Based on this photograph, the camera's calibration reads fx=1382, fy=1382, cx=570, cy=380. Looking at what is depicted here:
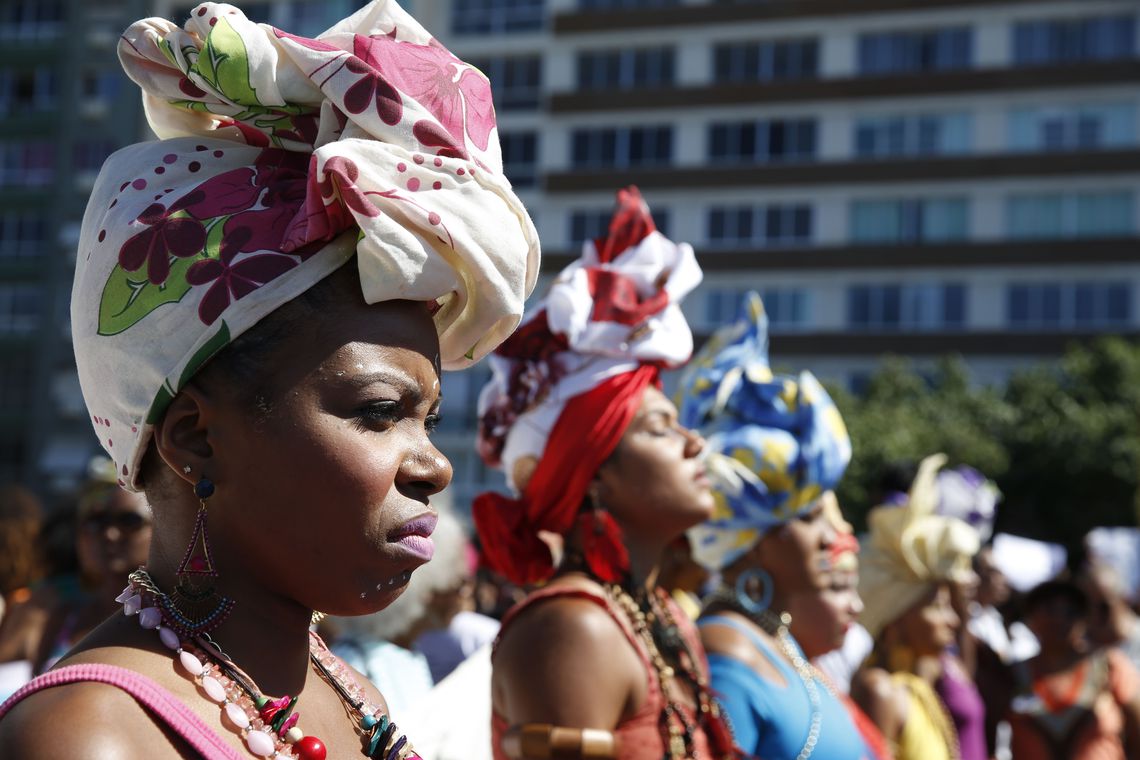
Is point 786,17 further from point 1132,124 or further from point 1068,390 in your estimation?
point 1068,390

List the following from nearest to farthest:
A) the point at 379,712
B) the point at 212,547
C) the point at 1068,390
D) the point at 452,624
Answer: the point at 212,547, the point at 379,712, the point at 452,624, the point at 1068,390

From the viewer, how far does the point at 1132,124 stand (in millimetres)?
40281

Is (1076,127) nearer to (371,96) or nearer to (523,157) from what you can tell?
(523,157)

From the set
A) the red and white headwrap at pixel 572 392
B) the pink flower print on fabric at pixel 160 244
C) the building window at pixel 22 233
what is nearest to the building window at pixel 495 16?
the building window at pixel 22 233

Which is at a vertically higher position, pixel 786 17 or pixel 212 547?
pixel 212 547

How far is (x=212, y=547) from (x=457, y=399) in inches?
1656

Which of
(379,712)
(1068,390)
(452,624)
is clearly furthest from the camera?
(1068,390)

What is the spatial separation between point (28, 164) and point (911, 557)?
160ft

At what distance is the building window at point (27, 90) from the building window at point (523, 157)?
17393mm

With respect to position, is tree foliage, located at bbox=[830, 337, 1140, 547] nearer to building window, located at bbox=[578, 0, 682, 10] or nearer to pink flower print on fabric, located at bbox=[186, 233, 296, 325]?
building window, located at bbox=[578, 0, 682, 10]

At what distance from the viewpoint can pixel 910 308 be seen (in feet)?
136

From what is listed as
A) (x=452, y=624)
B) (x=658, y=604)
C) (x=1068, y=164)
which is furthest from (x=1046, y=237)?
(x=658, y=604)

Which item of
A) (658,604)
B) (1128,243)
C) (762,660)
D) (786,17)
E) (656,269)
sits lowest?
(1128,243)

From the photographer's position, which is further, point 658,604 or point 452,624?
point 452,624
